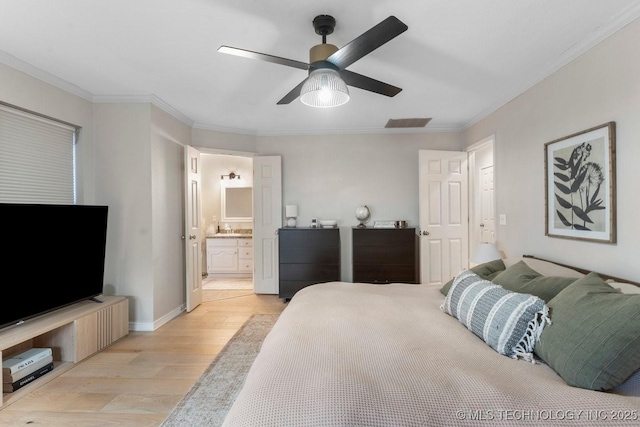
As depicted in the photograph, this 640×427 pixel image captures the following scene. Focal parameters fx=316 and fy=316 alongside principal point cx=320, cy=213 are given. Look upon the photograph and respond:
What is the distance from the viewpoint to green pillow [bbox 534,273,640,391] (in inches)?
43.5

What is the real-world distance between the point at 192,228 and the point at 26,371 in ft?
Answer: 6.66

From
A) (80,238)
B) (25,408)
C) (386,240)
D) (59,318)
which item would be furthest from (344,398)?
(386,240)

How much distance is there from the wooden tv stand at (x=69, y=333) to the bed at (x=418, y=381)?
1.95 meters

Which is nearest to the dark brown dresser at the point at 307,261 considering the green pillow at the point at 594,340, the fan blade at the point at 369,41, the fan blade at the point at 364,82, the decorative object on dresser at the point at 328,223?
the decorative object on dresser at the point at 328,223

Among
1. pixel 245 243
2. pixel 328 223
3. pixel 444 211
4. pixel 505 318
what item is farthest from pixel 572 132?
pixel 245 243

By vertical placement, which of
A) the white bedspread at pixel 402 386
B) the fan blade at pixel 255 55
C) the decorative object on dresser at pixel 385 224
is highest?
the fan blade at pixel 255 55

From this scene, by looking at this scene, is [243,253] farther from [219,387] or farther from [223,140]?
[219,387]

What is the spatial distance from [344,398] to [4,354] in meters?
3.03

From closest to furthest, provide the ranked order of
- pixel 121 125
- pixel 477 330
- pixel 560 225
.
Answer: pixel 477 330 → pixel 560 225 → pixel 121 125

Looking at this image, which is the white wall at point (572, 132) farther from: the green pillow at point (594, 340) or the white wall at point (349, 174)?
the white wall at point (349, 174)

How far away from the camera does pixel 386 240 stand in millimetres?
4230

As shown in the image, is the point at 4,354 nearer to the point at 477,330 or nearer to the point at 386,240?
the point at 477,330

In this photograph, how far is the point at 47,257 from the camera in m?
2.46

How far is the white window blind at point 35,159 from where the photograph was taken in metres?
2.51
